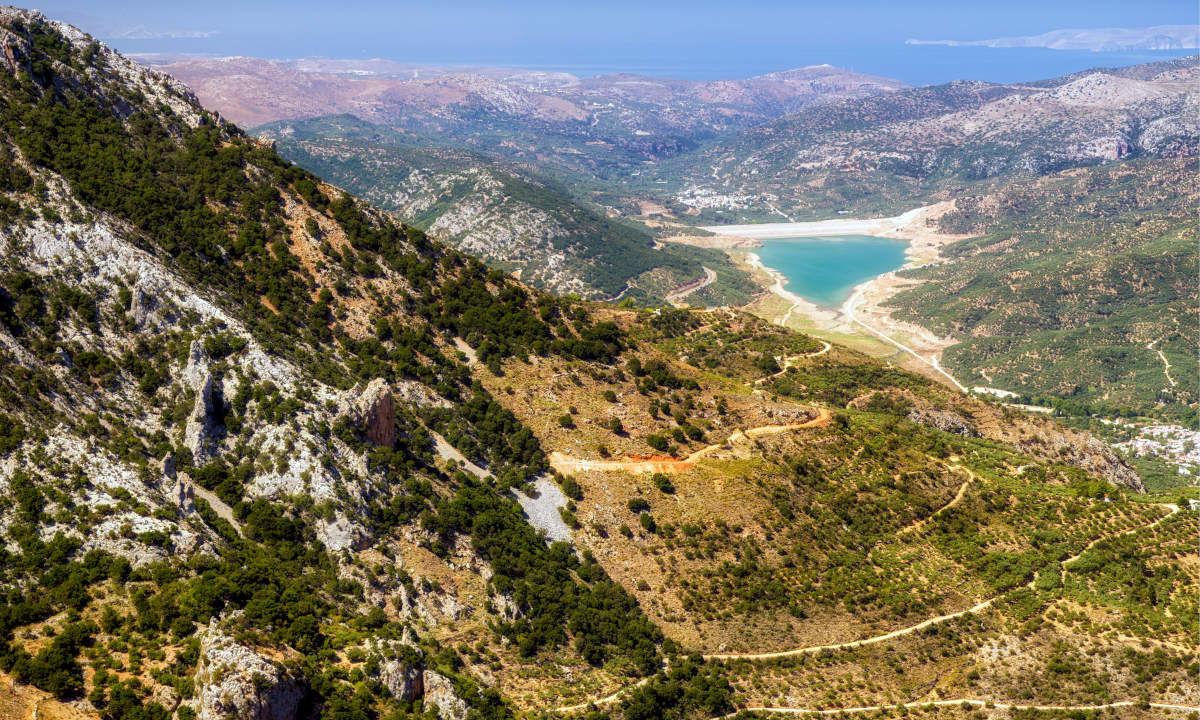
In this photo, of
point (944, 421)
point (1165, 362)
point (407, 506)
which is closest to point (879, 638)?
point (407, 506)

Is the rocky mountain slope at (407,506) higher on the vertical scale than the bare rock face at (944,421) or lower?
higher

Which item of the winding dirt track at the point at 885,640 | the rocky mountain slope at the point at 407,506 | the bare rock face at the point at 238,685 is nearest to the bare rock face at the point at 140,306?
the rocky mountain slope at the point at 407,506

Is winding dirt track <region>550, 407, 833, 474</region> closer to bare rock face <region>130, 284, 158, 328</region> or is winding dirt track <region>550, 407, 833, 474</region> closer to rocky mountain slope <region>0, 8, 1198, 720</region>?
rocky mountain slope <region>0, 8, 1198, 720</region>

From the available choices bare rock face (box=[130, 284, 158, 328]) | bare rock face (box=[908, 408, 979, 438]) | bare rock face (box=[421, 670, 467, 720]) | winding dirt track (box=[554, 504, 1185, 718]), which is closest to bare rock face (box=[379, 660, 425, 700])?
bare rock face (box=[421, 670, 467, 720])

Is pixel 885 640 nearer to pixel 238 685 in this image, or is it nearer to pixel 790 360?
pixel 238 685

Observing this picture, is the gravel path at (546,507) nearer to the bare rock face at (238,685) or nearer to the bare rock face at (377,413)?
the bare rock face at (377,413)
